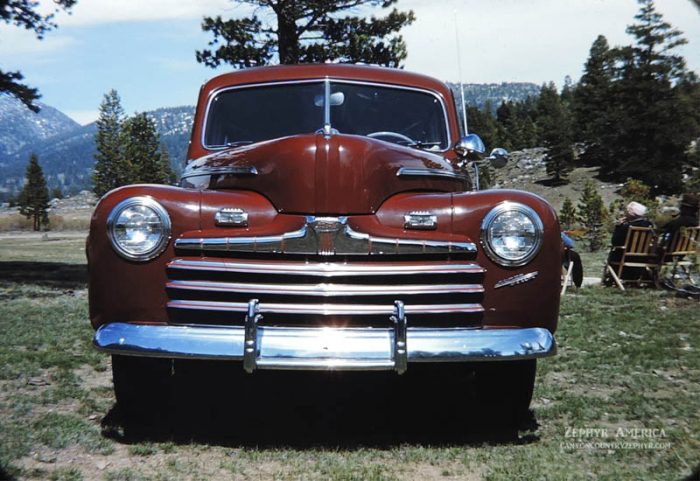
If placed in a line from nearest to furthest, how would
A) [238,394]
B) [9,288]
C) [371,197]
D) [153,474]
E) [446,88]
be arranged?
[153,474], [371,197], [238,394], [446,88], [9,288]

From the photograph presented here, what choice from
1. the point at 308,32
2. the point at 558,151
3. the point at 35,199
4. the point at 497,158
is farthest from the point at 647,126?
the point at 35,199

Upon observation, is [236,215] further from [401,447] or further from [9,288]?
[9,288]

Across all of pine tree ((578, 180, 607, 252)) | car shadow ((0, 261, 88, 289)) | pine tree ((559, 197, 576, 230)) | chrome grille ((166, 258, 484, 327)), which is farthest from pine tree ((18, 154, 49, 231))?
chrome grille ((166, 258, 484, 327))

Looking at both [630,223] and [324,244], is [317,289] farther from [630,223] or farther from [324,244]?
[630,223]

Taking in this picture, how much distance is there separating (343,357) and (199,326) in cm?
62

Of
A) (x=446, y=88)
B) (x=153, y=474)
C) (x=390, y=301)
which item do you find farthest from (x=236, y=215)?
(x=446, y=88)

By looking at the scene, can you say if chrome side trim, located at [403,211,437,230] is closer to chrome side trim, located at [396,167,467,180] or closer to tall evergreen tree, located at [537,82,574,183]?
chrome side trim, located at [396,167,467,180]

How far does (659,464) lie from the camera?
2.99 m

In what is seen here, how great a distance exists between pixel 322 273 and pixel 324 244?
5.3 inches

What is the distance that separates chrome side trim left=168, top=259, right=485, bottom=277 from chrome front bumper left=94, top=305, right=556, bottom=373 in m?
0.18

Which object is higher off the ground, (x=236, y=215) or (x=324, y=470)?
(x=236, y=215)

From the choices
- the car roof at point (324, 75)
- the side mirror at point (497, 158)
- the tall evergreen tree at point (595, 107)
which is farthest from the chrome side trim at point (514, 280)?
the tall evergreen tree at point (595, 107)

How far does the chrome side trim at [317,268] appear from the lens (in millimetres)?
3037

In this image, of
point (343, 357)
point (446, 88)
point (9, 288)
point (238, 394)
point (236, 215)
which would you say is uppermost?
point (446, 88)
